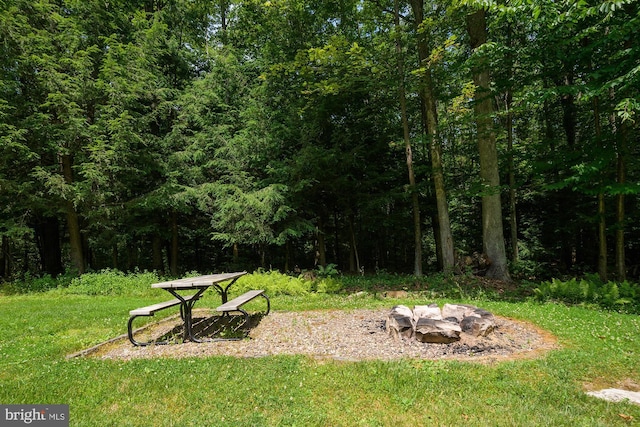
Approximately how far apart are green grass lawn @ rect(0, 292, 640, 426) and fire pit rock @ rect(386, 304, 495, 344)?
77 centimetres

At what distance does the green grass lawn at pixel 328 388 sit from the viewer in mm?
2525

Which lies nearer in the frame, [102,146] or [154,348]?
[154,348]

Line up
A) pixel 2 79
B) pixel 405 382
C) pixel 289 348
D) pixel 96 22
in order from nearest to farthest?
pixel 405 382, pixel 289 348, pixel 2 79, pixel 96 22

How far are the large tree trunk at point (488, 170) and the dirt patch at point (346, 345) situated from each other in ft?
14.4

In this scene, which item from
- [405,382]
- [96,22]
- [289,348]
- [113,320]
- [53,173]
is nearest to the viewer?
[405,382]

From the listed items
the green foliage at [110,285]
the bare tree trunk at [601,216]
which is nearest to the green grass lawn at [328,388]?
the bare tree trunk at [601,216]

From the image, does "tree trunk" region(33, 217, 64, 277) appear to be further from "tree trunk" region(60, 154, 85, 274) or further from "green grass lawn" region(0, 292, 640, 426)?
"green grass lawn" region(0, 292, 640, 426)

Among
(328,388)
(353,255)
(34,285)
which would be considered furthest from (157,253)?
(328,388)

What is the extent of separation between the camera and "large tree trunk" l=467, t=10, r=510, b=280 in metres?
9.05

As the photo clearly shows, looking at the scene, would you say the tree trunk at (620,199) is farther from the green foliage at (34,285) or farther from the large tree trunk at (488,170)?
the green foliage at (34,285)

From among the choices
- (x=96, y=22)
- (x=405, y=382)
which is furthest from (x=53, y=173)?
(x=405, y=382)

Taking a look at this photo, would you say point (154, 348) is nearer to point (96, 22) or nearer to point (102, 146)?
point (102, 146)

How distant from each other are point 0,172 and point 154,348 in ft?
32.9

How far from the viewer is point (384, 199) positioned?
38.0 feet
